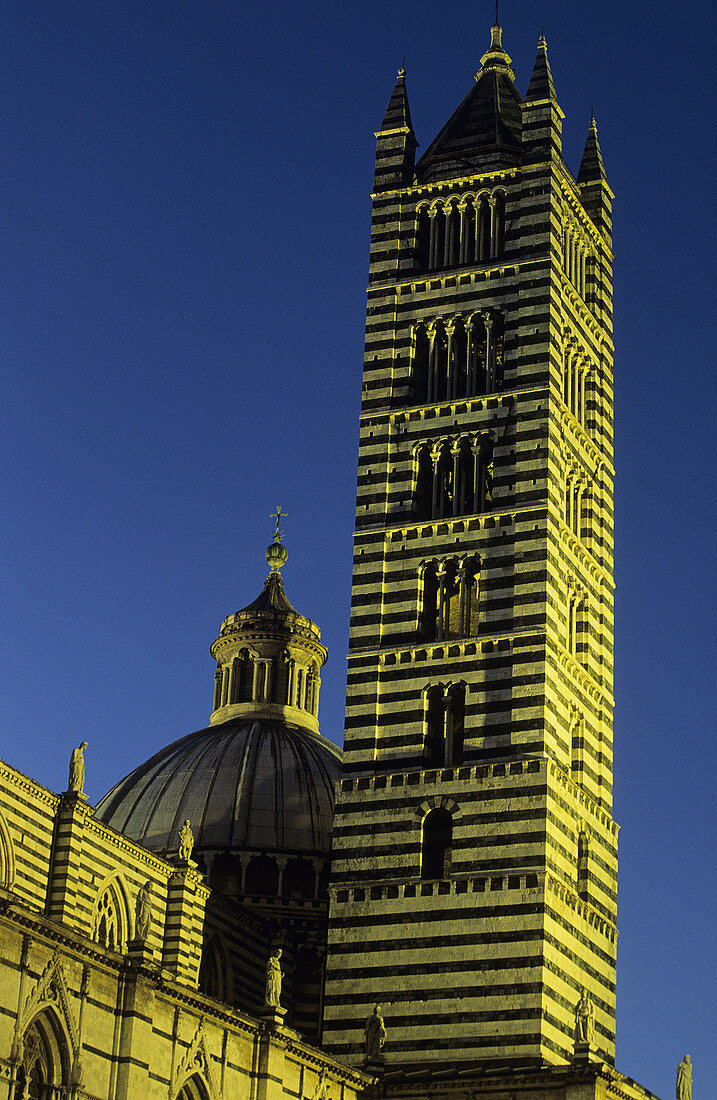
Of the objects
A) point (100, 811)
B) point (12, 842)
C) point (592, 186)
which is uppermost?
point (592, 186)

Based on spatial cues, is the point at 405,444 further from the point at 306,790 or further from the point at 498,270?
the point at 306,790

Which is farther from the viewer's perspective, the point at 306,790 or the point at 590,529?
the point at 306,790

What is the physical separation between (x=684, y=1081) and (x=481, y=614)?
11.7 meters

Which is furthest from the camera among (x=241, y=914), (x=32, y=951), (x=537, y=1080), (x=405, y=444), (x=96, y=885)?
(x=241, y=914)

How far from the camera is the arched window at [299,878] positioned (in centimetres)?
5075

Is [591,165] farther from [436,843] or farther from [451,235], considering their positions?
[436,843]

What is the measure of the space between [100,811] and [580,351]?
2006 cm

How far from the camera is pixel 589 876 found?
41250mm

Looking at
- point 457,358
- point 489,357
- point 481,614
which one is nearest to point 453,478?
point 489,357

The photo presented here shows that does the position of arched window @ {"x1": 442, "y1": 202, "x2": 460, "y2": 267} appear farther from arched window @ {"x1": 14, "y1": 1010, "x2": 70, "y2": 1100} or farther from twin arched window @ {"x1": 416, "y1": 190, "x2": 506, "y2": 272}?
arched window @ {"x1": 14, "y1": 1010, "x2": 70, "y2": 1100}

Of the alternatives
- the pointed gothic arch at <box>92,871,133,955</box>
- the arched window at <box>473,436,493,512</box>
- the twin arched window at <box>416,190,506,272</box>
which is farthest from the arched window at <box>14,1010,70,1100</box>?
the twin arched window at <box>416,190,506,272</box>

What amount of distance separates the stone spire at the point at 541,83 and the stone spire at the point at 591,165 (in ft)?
10.2

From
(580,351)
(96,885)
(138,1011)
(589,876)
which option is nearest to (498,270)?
(580,351)

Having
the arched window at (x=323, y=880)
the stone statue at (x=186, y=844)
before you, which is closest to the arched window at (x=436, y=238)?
the stone statue at (x=186, y=844)
